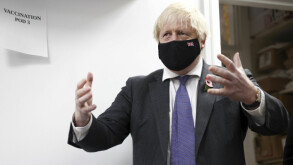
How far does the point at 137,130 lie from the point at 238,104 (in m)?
0.39

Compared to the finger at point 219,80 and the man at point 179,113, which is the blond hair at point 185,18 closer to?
the man at point 179,113

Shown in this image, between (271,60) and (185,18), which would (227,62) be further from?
(271,60)

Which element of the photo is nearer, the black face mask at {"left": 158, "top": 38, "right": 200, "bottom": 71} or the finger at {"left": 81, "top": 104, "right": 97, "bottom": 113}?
the finger at {"left": 81, "top": 104, "right": 97, "bottom": 113}

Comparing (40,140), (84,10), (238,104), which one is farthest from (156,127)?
(84,10)

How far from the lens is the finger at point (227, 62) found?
1.05 meters

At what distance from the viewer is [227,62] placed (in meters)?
1.05

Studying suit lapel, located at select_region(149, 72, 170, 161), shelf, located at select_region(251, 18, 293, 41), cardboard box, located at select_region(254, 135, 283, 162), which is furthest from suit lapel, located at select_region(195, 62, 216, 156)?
cardboard box, located at select_region(254, 135, 283, 162)

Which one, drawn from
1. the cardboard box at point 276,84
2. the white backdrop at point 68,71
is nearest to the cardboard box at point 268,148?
the cardboard box at point 276,84

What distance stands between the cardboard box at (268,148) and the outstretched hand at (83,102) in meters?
2.58

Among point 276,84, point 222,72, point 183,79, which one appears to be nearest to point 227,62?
point 222,72

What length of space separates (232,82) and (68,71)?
0.75 meters

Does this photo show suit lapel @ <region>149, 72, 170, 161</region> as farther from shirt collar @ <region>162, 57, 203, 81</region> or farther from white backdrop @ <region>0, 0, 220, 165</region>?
white backdrop @ <region>0, 0, 220, 165</region>

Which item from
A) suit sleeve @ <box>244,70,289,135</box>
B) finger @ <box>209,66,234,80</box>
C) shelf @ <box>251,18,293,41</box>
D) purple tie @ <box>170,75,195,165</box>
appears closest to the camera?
finger @ <box>209,66,234,80</box>

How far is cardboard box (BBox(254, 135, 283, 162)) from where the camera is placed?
3.31 meters
